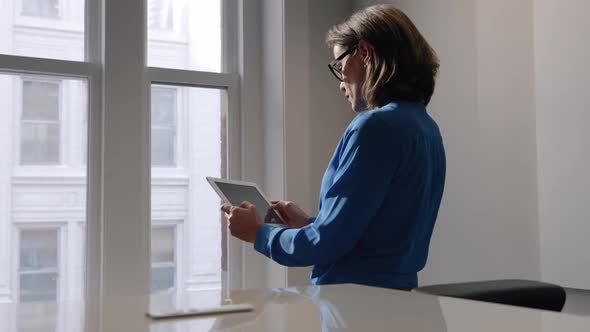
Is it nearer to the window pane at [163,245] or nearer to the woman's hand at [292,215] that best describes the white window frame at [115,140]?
the window pane at [163,245]

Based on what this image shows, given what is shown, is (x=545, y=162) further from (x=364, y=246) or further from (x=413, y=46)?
(x=364, y=246)

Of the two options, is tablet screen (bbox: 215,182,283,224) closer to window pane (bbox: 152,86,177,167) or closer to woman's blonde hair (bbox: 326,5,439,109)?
woman's blonde hair (bbox: 326,5,439,109)

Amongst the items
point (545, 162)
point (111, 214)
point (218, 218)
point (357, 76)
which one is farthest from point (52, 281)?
point (545, 162)

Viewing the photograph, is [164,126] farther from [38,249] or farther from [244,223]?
[244,223]

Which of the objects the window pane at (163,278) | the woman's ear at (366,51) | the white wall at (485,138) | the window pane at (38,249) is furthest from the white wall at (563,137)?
the window pane at (38,249)

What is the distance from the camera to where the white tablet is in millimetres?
1780

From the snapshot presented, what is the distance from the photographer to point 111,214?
9.73ft

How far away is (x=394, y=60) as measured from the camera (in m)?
1.63

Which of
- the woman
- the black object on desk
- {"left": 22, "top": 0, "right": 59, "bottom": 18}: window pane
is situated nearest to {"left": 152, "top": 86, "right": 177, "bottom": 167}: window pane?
{"left": 22, "top": 0, "right": 59, "bottom": 18}: window pane

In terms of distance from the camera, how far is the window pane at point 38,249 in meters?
2.97

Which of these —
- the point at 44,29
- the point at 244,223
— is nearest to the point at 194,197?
the point at 44,29

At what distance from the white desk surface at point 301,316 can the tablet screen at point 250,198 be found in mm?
718

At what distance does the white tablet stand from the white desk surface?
0.70 m

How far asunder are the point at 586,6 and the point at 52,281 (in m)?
2.42
